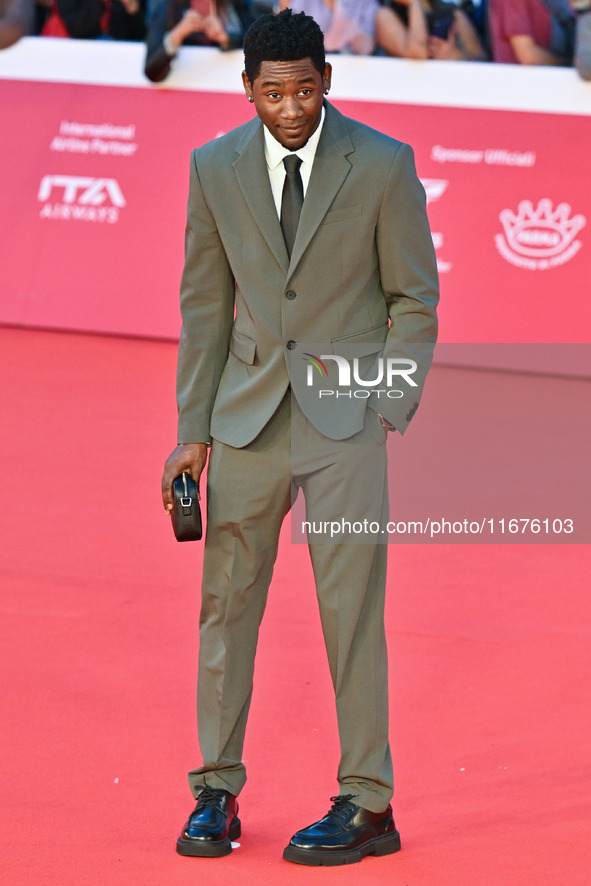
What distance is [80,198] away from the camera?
31.7 feet

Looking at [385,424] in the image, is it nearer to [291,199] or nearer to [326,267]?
[326,267]

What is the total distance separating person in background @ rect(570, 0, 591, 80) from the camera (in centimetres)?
868

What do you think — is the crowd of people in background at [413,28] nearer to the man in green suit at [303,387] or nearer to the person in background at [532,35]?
the person in background at [532,35]

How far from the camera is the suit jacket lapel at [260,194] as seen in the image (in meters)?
2.88

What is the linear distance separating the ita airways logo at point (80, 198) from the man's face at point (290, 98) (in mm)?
6954

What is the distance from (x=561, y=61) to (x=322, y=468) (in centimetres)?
684

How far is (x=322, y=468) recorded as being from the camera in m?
2.93

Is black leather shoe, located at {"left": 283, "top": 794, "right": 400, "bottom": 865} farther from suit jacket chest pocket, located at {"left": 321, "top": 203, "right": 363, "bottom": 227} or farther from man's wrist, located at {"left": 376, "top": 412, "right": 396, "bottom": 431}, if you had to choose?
suit jacket chest pocket, located at {"left": 321, "top": 203, "right": 363, "bottom": 227}

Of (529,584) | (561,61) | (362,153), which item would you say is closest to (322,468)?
(362,153)

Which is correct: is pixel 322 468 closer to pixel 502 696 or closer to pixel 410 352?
pixel 410 352

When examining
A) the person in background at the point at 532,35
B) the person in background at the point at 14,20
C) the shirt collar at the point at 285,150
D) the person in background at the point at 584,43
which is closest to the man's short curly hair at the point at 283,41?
the shirt collar at the point at 285,150

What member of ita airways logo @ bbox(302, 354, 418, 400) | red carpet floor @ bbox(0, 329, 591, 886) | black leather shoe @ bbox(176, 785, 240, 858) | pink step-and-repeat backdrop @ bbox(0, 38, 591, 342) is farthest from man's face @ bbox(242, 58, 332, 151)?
pink step-and-repeat backdrop @ bbox(0, 38, 591, 342)

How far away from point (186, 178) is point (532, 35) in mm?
2613

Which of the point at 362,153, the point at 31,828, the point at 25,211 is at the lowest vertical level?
the point at 25,211
